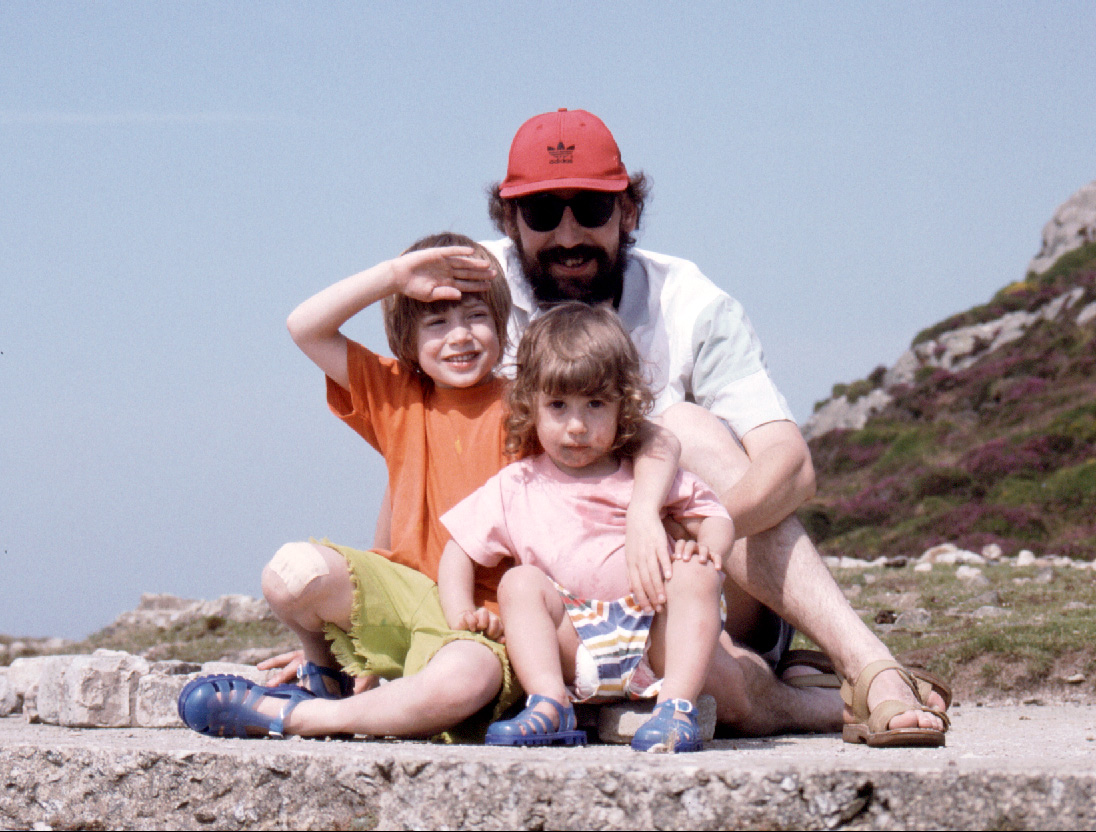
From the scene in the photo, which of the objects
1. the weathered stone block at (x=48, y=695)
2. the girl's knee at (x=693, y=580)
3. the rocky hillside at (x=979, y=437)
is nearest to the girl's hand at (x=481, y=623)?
the girl's knee at (x=693, y=580)

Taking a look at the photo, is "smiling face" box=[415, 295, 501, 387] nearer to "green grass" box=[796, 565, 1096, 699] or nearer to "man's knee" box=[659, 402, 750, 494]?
"man's knee" box=[659, 402, 750, 494]

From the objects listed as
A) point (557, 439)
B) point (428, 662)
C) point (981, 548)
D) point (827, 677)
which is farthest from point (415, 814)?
A: point (981, 548)

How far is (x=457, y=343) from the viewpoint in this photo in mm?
3791

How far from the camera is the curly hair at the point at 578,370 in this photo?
3.38 metres

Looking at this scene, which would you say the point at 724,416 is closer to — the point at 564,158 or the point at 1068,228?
the point at 564,158

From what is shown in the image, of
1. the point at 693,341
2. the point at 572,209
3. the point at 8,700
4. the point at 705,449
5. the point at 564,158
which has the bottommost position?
the point at 8,700

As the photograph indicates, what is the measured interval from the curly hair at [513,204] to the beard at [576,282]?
259 millimetres

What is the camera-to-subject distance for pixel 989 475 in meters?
21.2

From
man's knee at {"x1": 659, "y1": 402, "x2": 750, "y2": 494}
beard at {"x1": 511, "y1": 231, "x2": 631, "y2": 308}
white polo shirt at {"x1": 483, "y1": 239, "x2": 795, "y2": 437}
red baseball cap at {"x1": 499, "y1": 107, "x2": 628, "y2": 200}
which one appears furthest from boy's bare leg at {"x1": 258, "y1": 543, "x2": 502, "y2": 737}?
red baseball cap at {"x1": 499, "y1": 107, "x2": 628, "y2": 200}

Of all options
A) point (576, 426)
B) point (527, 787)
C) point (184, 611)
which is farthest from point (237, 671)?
point (184, 611)

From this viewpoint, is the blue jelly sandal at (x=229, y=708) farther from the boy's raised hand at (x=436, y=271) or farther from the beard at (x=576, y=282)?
the beard at (x=576, y=282)

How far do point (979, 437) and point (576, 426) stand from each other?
23.2 metres

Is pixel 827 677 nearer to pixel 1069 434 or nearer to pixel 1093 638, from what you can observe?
pixel 1093 638

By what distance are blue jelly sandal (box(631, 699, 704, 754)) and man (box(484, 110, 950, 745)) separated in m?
0.30
